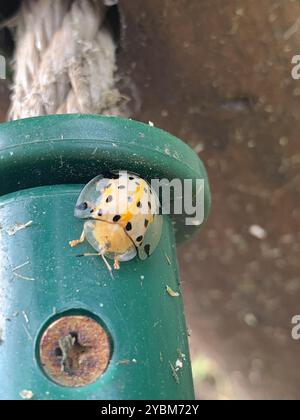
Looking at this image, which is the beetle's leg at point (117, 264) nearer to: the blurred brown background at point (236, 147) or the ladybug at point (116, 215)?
the ladybug at point (116, 215)

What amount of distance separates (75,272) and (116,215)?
0.20 feet

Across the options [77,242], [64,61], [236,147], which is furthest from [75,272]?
[236,147]

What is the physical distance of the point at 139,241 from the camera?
0.64 meters

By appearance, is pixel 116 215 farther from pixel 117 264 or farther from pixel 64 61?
pixel 64 61

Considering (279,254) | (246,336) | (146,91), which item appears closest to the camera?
(146,91)

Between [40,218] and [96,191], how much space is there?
0.18ft

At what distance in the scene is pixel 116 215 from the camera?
63cm

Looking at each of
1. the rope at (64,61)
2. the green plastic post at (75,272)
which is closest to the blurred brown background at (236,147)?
the rope at (64,61)

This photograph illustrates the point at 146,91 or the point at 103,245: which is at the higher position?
the point at 146,91

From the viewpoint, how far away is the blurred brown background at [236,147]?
0.90 m

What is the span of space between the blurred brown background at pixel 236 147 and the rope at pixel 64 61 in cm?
6

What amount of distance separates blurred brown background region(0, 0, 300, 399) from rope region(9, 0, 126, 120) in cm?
6
